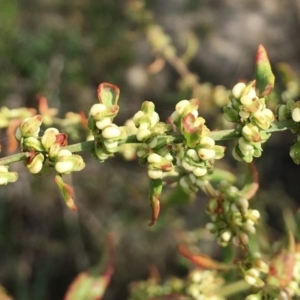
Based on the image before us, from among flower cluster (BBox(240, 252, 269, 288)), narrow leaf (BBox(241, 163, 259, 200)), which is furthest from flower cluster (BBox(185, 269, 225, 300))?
narrow leaf (BBox(241, 163, 259, 200))

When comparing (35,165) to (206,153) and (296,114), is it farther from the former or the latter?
(296,114)

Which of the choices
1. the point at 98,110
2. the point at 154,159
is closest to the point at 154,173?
the point at 154,159

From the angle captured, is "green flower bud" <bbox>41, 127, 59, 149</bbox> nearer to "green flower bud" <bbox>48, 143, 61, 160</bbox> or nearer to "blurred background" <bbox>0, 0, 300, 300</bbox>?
"green flower bud" <bbox>48, 143, 61, 160</bbox>

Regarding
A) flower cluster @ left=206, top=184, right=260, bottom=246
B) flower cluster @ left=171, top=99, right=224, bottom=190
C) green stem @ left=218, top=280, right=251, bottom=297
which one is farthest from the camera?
green stem @ left=218, top=280, right=251, bottom=297

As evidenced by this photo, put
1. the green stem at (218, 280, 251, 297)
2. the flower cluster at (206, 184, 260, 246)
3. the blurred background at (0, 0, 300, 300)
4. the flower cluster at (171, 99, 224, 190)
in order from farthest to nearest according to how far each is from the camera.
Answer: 1. the blurred background at (0, 0, 300, 300)
2. the green stem at (218, 280, 251, 297)
3. the flower cluster at (206, 184, 260, 246)
4. the flower cluster at (171, 99, 224, 190)

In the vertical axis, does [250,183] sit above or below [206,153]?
below

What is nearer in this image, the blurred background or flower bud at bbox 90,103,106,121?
flower bud at bbox 90,103,106,121

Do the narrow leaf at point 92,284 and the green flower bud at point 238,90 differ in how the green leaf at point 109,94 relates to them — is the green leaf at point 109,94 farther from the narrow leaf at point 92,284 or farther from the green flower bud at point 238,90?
the narrow leaf at point 92,284

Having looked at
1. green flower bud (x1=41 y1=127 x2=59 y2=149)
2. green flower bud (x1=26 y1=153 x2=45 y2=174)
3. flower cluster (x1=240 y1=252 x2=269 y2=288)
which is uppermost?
green flower bud (x1=41 y1=127 x2=59 y2=149)
